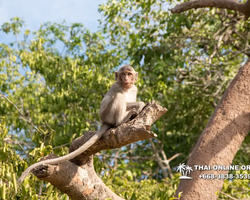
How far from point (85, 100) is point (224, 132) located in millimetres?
3390

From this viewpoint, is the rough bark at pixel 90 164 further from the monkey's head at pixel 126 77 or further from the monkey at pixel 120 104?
the monkey's head at pixel 126 77

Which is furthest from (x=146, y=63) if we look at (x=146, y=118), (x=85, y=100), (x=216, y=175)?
(x=146, y=118)

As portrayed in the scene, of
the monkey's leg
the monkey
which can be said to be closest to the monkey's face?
the monkey

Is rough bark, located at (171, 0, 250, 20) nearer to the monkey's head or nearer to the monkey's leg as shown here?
the monkey's head

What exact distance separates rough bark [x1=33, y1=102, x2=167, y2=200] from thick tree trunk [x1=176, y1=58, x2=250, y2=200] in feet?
5.21

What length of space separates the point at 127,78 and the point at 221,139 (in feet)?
6.74

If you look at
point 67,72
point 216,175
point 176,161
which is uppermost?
point 67,72

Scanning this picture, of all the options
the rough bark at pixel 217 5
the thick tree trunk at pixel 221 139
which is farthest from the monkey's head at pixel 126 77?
the rough bark at pixel 217 5

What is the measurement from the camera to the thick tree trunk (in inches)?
190

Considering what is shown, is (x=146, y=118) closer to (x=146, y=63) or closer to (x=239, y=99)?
(x=239, y=99)

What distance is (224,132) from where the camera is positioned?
5.05m

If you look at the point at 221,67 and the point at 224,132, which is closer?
the point at 224,132

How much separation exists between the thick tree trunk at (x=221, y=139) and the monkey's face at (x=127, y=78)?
6.07 feet

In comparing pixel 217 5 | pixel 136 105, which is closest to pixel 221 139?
pixel 136 105
